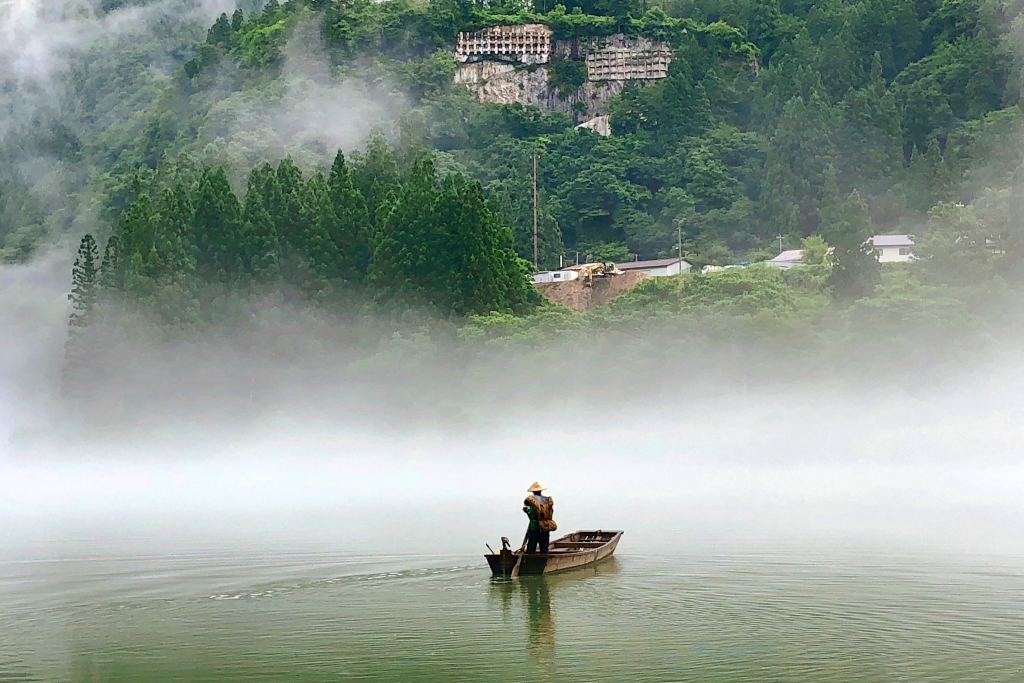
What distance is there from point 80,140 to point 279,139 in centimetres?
2931

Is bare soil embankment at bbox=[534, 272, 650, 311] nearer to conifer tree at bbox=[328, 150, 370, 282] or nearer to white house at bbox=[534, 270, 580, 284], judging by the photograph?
white house at bbox=[534, 270, 580, 284]

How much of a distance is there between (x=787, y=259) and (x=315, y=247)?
25.7 metres

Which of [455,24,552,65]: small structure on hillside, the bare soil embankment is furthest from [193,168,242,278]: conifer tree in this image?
[455,24,552,65]: small structure on hillside

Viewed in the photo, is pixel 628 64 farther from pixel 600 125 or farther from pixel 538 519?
pixel 538 519

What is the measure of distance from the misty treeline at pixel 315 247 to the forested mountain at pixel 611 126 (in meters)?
1.00

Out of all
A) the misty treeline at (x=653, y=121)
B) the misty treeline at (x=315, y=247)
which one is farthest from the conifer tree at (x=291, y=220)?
the misty treeline at (x=653, y=121)

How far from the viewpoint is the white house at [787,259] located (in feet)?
247

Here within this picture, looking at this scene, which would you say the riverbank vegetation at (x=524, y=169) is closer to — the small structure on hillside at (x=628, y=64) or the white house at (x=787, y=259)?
the white house at (x=787, y=259)

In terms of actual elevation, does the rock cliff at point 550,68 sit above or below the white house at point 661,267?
above

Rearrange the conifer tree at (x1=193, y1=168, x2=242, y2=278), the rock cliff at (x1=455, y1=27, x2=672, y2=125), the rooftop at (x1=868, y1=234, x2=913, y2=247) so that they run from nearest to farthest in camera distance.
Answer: the conifer tree at (x1=193, y1=168, x2=242, y2=278)
the rooftop at (x1=868, y1=234, x2=913, y2=247)
the rock cliff at (x1=455, y1=27, x2=672, y2=125)

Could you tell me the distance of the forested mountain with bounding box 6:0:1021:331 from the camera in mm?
84812

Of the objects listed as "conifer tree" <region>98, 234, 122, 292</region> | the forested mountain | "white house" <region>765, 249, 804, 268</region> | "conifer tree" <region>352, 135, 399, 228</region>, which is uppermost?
the forested mountain

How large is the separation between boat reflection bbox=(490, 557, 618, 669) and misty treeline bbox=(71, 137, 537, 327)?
40.4 metres

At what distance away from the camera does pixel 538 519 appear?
2202cm
